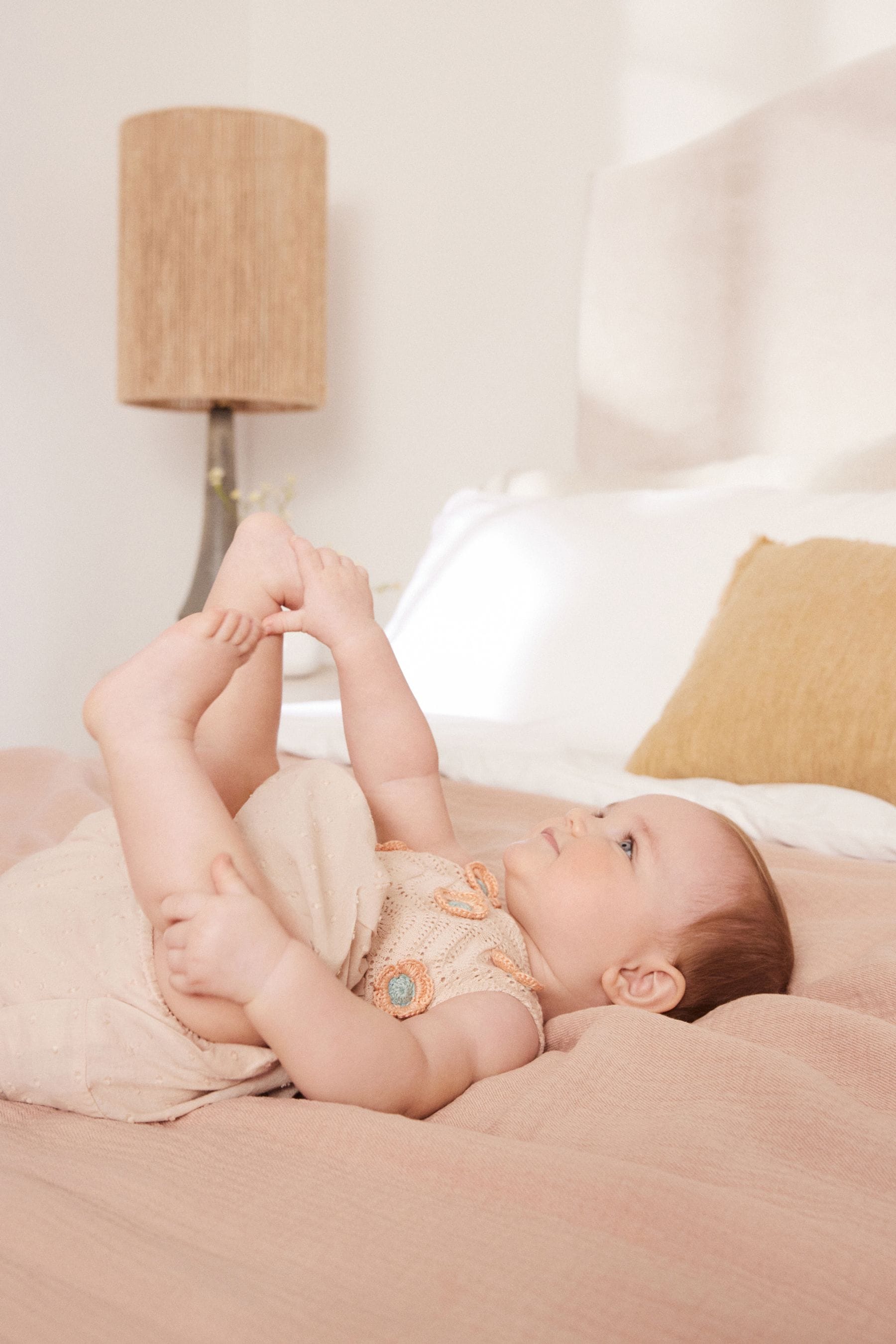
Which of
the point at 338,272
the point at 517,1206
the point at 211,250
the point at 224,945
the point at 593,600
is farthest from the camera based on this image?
the point at 338,272

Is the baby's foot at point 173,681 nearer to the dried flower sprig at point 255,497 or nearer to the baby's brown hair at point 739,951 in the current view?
the baby's brown hair at point 739,951

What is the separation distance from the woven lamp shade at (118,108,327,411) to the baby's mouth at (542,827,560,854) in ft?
5.91

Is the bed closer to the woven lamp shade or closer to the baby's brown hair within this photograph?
the baby's brown hair

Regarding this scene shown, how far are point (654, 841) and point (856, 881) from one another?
0.22 meters

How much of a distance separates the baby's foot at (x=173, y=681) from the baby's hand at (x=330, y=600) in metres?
0.11

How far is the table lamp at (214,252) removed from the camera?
2.53 m

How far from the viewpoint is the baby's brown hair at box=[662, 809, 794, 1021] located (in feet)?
3.04

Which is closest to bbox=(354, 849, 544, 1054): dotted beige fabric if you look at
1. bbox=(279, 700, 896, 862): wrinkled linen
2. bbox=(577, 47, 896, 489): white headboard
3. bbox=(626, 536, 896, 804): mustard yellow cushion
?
bbox=(279, 700, 896, 862): wrinkled linen

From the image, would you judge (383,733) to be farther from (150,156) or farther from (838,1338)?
(150,156)

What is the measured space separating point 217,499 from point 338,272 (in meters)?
0.75

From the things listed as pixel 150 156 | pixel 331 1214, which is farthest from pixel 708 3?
pixel 331 1214

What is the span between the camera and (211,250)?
8.32ft

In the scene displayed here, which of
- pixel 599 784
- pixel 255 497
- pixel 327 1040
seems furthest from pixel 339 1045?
pixel 255 497

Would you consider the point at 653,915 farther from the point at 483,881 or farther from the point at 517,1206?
the point at 517,1206
